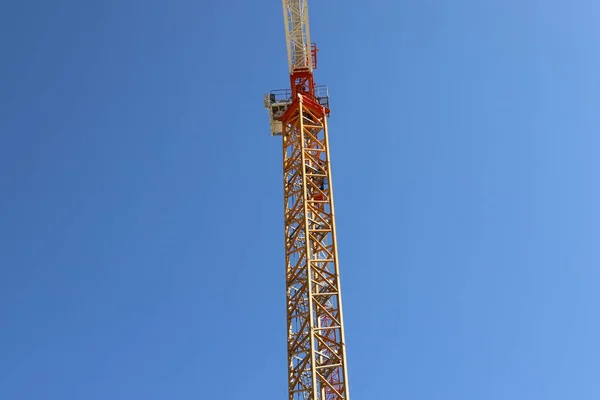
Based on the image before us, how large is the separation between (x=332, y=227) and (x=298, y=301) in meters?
4.46

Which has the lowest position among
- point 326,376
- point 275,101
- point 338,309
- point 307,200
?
point 326,376

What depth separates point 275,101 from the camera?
43.1m

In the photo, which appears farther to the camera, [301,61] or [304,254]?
[301,61]

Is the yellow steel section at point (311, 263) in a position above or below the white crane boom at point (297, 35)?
below

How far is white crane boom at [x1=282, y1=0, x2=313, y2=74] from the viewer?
142 feet

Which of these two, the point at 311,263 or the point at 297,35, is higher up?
the point at 297,35

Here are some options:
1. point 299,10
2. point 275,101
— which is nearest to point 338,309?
point 275,101

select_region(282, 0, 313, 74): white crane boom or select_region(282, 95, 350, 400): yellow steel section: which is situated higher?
select_region(282, 0, 313, 74): white crane boom

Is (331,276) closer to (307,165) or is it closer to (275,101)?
(307,165)

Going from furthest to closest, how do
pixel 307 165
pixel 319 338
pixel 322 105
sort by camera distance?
1. pixel 322 105
2. pixel 307 165
3. pixel 319 338

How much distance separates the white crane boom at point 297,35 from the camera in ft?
142

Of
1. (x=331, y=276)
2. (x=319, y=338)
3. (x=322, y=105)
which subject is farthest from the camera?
(x=322, y=105)

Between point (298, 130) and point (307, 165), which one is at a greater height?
point (298, 130)

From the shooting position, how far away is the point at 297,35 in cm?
4409
